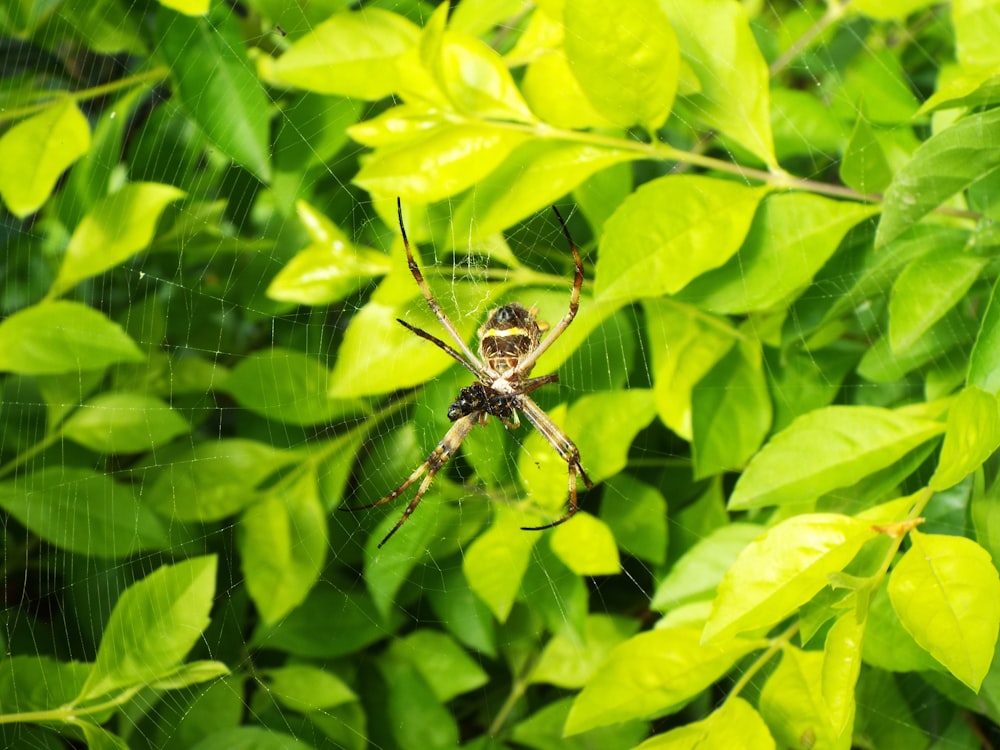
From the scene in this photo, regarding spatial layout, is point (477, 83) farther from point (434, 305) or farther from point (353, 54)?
point (434, 305)

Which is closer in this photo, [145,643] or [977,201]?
[977,201]

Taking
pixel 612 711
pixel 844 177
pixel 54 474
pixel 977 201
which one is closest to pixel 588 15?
pixel 844 177

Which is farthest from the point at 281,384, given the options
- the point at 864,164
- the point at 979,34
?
the point at 979,34

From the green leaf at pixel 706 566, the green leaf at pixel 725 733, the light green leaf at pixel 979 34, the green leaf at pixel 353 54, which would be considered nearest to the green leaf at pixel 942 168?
the light green leaf at pixel 979 34

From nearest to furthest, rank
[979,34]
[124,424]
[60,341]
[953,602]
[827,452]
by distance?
[953,602] < [827,452] < [979,34] < [60,341] < [124,424]

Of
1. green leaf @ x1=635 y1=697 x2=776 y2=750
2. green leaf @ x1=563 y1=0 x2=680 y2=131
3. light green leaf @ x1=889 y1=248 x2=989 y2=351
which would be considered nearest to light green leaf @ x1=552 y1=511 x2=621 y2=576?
green leaf @ x1=635 y1=697 x2=776 y2=750

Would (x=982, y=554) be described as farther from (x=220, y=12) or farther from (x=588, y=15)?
(x=220, y=12)
